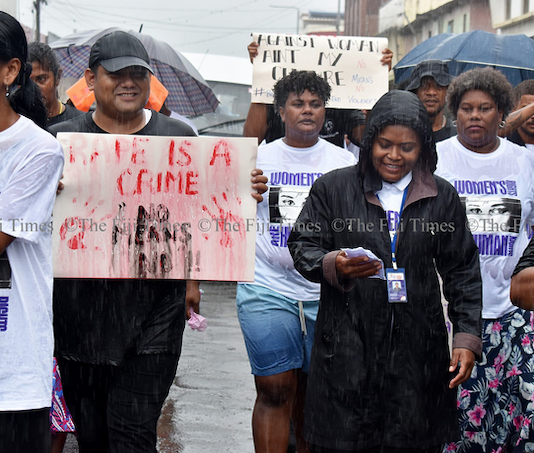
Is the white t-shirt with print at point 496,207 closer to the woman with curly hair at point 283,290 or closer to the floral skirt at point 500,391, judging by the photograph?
the floral skirt at point 500,391

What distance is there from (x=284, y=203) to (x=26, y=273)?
2.15 meters

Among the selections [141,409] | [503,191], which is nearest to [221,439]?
[141,409]

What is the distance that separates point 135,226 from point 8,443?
1.28 m

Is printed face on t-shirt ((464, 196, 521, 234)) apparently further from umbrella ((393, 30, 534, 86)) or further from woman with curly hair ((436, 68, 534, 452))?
umbrella ((393, 30, 534, 86))

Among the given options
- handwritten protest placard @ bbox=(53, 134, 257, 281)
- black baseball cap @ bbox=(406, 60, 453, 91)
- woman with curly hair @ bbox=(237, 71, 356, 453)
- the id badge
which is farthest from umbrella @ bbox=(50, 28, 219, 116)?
the id badge

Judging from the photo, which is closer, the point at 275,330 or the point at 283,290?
the point at 275,330

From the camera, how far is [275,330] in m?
4.72

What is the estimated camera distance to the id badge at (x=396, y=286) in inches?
141

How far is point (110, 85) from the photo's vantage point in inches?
159

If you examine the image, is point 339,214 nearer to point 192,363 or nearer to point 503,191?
point 503,191

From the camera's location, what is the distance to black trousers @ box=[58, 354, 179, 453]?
388 centimetres

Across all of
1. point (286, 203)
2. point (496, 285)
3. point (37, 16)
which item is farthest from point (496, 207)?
point (37, 16)

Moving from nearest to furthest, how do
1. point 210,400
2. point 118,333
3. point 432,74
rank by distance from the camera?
point 118,333 → point 432,74 → point 210,400

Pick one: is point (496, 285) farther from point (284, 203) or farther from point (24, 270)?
point (24, 270)
